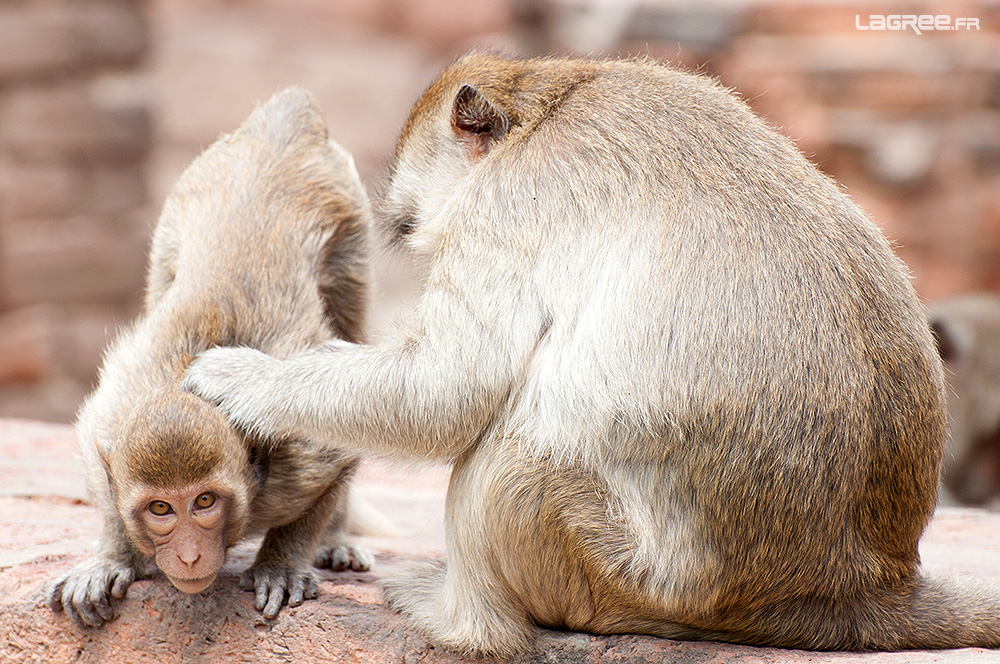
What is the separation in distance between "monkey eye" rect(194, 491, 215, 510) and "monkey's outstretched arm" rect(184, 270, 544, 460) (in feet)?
0.92

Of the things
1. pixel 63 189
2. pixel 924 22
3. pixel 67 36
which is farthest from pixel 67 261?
pixel 924 22

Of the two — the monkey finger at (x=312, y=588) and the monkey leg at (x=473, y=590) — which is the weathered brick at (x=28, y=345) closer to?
the monkey finger at (x=312, y=588)

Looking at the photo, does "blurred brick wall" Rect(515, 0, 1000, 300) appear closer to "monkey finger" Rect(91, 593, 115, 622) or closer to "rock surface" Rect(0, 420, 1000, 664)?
"rock surface" Rect(0, 420, 1000, 664)

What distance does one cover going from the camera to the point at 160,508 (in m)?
3.61

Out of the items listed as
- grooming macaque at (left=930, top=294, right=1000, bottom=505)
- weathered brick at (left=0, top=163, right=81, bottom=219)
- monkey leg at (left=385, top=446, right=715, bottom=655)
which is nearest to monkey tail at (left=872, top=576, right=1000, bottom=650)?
monkey leg at (left=385, top=446, right=715, bottom=655)

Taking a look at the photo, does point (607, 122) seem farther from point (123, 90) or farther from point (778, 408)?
point (123, 90)

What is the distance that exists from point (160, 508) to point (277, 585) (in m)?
0.60

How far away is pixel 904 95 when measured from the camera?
14.6m

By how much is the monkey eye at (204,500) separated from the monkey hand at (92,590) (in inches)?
24.3

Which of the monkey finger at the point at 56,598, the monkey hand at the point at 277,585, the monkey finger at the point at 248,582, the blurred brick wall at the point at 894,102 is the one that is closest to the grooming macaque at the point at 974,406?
the blurred brick wall at the point at 894,102

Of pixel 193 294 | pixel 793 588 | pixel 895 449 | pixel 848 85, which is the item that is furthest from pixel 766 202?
pixel 848 85

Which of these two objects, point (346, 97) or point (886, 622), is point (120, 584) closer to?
point (886, 622)

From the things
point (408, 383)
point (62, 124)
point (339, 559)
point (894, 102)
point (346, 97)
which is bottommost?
point (339, 559)

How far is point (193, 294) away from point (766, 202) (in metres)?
2.17
